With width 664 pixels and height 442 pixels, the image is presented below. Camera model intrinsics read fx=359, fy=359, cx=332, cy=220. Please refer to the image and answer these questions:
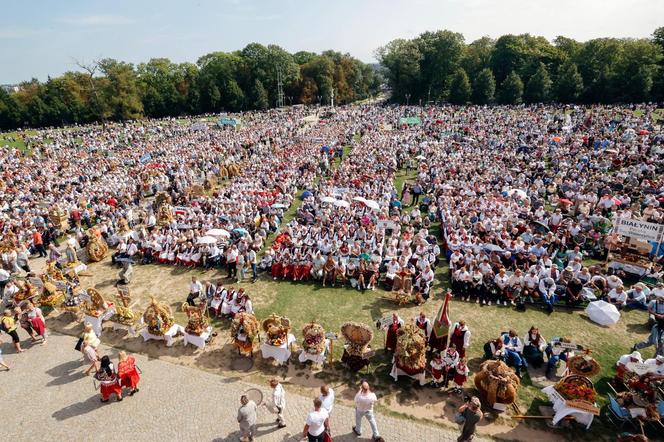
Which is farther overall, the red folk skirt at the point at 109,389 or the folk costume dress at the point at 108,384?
the red folk skirt at the point at 109,389

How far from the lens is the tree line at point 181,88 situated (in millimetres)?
62438

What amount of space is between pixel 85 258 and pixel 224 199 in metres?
7.15

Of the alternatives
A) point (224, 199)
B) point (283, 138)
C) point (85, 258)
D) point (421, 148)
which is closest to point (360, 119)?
point (283, 138)

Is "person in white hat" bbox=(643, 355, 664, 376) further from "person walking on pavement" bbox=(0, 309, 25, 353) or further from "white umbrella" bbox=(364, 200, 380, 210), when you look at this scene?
"person walking on pavement" bbox=(0, 309, 25, 353)

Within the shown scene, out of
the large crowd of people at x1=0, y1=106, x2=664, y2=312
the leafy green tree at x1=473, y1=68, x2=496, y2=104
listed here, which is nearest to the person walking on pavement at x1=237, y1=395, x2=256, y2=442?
the large crowd of people at x1=0, y1=106, x2=664, y2=312

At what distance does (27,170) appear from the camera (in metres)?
28.8

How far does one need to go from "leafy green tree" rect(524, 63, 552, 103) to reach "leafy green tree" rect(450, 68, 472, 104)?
965cm

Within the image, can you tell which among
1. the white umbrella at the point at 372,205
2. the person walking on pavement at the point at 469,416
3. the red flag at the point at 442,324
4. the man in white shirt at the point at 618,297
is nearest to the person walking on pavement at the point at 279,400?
the person walking on pavement at the point at 469,416

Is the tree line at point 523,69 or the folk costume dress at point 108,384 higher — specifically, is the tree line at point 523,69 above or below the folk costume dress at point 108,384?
above

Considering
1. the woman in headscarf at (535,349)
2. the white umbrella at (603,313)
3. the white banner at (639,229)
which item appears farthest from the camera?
the white banner at (639,229)

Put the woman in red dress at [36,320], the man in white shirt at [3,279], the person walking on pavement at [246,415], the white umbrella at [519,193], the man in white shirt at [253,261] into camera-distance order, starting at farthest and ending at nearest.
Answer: the white umbrella at [519,193]
the man in white shirt at [253,261]
the man in white shirt at [3,279]
the woman in red dress at [36,320]
the person walking on pavement at [246,415]

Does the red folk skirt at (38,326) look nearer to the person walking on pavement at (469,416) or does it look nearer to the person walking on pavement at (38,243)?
the person walking on pavement at (38,243)

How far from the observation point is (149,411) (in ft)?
26.6

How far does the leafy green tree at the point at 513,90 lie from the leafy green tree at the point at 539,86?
1538 mm
